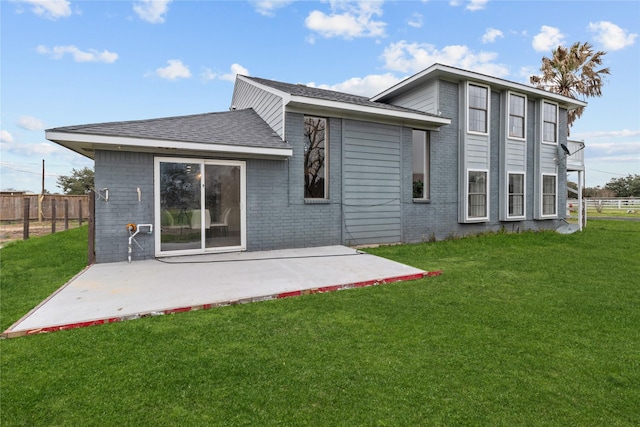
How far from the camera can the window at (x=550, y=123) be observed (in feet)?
38.4

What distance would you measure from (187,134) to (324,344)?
5.30m

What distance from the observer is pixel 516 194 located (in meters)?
11.1

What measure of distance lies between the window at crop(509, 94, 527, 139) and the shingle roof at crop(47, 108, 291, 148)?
832cm

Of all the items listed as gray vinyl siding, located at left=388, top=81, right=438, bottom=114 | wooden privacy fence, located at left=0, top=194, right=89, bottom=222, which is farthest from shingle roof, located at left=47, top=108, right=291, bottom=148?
wooden privacy fence, located at left=0, top=194, right=89, bottom=222

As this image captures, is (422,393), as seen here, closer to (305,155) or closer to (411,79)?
(305,155)

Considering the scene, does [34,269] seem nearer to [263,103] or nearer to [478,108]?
[263,103]

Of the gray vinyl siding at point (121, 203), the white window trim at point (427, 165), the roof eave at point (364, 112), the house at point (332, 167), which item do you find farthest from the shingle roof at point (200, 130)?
the white window trim at point (427, 165)

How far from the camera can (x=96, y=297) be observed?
12.8 ft

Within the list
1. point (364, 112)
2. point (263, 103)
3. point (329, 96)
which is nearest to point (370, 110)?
point (364, 112)

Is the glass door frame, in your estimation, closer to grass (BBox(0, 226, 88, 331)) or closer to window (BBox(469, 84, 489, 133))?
grass (BBox(0, 226, 88, 331))

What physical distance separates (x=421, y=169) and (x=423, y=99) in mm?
2308

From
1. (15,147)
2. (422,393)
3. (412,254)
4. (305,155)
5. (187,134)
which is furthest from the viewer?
(15,147)

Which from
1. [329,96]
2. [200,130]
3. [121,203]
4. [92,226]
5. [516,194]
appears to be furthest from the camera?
[516,194]

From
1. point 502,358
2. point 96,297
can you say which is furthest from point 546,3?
point 96,297
